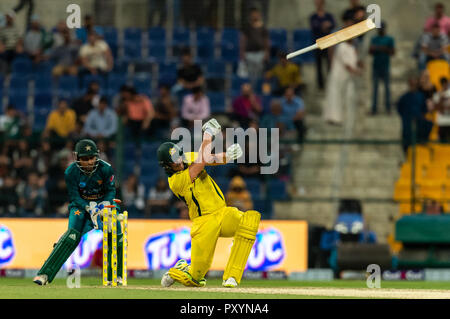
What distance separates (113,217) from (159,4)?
14250 millimetres

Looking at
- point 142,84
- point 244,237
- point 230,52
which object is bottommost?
point 244,237

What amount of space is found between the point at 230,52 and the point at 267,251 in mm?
8012

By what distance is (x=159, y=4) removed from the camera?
27078 millimetres

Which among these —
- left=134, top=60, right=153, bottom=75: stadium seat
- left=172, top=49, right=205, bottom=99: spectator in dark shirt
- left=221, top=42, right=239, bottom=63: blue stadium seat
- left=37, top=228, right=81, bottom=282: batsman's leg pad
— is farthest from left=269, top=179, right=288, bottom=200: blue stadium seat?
left=37, top=228, right=81, bottom=282: batsman's leg pad

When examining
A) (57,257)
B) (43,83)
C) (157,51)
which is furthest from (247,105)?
(57,257)

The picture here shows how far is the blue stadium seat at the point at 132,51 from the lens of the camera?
84.5 ft

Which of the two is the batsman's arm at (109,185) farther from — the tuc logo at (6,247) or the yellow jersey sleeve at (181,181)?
the tuc logo at (6,247)

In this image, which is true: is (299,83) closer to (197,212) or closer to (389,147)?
(389,147)

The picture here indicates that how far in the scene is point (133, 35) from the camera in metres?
26.2

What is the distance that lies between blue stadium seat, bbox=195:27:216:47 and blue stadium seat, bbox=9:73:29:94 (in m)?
3.96

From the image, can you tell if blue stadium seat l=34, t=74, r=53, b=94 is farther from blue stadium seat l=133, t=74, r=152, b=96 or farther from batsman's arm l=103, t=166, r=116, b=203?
batsman's arm l=103, t=166, r=116, b=203

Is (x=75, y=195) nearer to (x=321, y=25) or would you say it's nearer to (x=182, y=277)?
(x=182, y=277)

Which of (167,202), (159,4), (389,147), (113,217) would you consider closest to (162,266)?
(167,202)

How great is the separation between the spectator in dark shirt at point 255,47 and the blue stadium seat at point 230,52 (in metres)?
0.71
